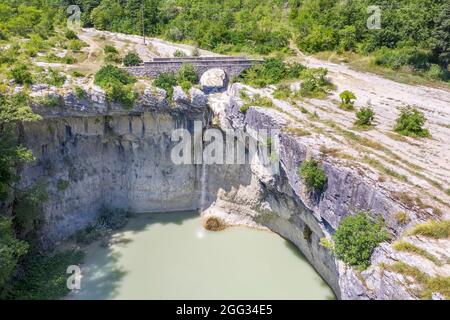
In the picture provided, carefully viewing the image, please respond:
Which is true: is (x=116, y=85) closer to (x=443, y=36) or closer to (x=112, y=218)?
(x=112, y=218)

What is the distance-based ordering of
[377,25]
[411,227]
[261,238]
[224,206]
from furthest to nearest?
[377,25] < [224,206] < [261,238] < [411,227]

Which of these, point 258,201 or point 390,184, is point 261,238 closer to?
point 258,201

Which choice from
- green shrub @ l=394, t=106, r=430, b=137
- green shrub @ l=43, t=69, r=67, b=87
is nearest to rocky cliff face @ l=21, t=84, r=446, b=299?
green shrub @ l=43, t=69, r=67, b=87

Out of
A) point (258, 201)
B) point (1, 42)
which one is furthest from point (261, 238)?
point (1, 42)

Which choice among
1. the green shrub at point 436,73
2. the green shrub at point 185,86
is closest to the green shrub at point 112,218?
the green shrub at point 185,86

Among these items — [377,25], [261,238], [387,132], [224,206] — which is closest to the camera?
[387,132]

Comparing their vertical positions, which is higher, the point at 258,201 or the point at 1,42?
the point at 1,42

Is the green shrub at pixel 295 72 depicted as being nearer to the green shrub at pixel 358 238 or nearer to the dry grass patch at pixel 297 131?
the dry grass patch at pixel 297 131

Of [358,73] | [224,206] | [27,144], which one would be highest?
[358,73]
